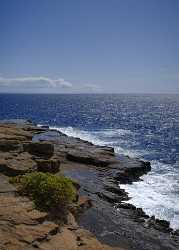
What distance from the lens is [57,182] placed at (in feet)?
78.8

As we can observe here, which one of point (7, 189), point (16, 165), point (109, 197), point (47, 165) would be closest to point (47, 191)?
point (7, 189)

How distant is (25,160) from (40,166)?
7.05ft

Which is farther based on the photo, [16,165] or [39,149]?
[39,149]

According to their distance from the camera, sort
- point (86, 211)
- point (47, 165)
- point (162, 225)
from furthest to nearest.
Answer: point (47, 165), point (162, 225), point (86, 211)

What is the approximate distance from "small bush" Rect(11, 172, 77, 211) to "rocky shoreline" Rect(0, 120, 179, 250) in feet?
2.54

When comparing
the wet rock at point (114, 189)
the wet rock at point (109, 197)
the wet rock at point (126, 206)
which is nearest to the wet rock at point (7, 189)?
the wet rock at point (126, 206)

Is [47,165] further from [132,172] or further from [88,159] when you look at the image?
[132,172]

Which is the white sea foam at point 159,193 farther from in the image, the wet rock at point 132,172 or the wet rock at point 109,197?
the wet rock at point 109,197

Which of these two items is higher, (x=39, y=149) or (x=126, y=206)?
(x=39, y=149)

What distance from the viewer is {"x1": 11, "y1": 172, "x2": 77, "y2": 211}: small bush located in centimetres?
2256

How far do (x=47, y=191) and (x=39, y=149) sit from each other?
75.5ft

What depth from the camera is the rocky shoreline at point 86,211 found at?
18.3m

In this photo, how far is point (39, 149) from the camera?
4562 cm

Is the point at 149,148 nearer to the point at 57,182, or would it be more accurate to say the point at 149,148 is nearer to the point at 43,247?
the point at 57,182
